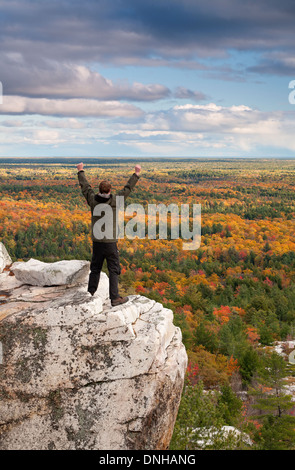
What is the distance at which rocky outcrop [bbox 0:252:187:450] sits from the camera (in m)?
10.9

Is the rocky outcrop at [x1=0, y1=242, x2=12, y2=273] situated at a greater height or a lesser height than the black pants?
lesser

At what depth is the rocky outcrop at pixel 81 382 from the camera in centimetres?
1087

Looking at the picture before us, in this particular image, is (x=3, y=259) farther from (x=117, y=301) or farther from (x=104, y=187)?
(x=104, y=187)

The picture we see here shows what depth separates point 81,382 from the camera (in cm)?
1108

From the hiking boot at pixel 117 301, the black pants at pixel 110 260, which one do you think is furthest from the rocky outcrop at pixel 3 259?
the hiking boot at pixel 117 301

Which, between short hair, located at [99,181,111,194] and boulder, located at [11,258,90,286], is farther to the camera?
boulder, located at [11,258,90,286]

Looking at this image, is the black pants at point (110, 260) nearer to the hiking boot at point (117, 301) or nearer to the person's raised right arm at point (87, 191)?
the hiking boot at point (117, 301)

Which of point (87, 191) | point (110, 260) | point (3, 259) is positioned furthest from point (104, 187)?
point (3, 259)

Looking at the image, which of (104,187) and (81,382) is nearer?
(81,382)

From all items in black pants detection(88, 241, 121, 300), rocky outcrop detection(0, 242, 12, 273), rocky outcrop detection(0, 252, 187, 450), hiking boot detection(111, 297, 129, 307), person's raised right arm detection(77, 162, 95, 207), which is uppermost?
person's raised right arm detection(77, 162, 95, 207)

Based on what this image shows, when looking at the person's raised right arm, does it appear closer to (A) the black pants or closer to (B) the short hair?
(B) the short hair

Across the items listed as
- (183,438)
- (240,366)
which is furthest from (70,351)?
(240,366)

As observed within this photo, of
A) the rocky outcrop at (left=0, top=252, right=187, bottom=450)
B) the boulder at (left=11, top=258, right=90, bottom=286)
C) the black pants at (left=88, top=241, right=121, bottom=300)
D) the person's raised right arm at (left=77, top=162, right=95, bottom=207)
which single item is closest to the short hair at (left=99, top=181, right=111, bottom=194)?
the person's raised right arm at (left=77, top=162, right=95, bottom=207)
